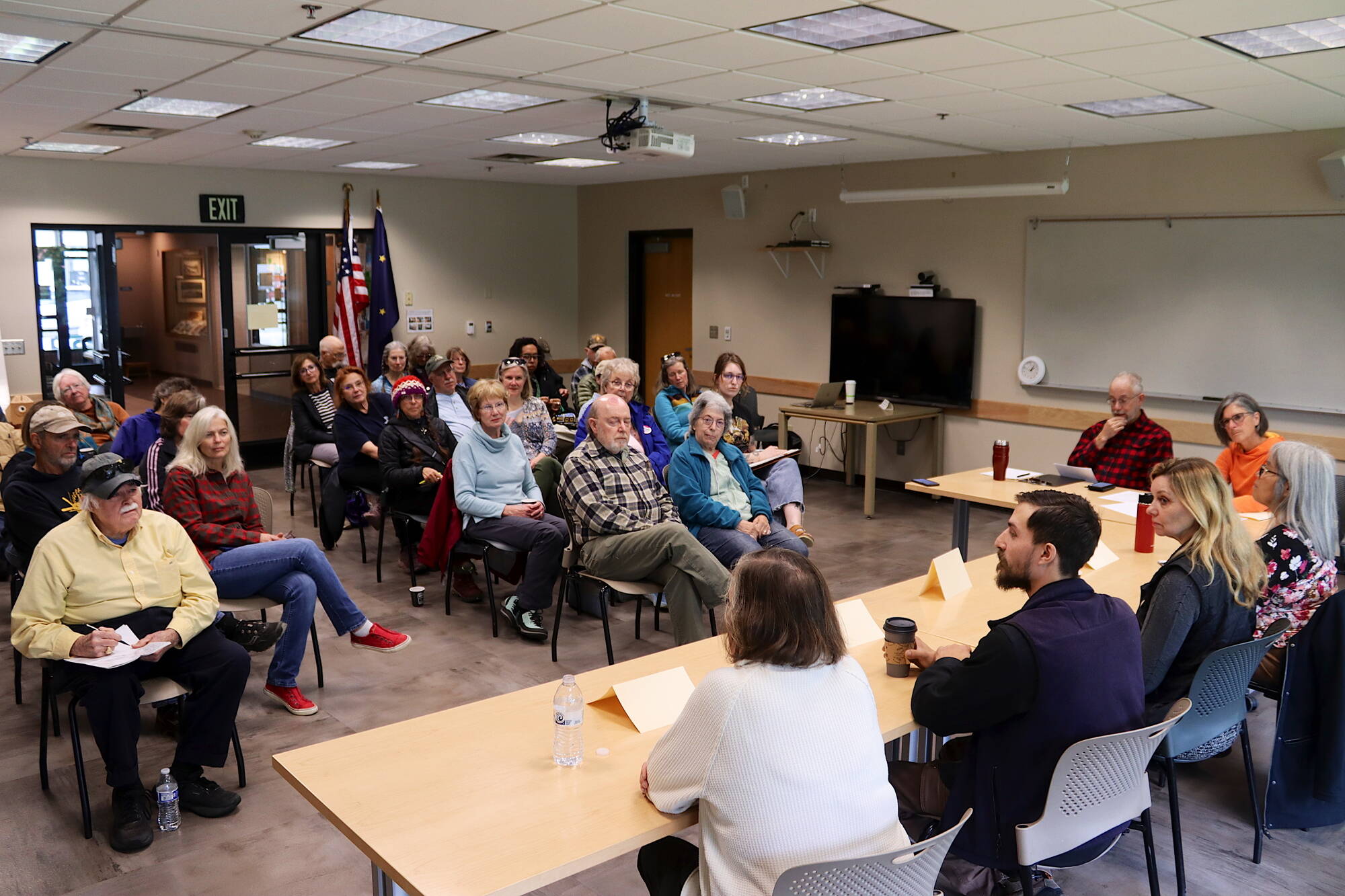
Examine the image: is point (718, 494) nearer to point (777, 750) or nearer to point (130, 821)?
point (130, 821)

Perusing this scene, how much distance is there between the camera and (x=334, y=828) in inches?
125

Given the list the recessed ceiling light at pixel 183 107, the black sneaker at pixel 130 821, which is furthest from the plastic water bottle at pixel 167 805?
the recessed ceiling light at pixel 183 107

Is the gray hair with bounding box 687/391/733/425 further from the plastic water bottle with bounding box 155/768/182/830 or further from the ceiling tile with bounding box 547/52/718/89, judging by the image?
the plastic water bottle with bounding box 155/768/182/830

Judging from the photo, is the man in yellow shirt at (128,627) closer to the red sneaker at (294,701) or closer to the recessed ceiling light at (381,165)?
the red sneaker at (294,701)

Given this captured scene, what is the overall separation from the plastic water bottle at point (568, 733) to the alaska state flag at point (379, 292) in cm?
774

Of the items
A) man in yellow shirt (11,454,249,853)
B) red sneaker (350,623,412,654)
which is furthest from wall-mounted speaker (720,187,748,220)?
man in yellow shirt (11,454,249,853)

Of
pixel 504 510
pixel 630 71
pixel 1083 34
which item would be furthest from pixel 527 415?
pixel 1083 34

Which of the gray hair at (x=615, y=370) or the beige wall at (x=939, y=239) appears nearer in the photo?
the gray hair at (x=615, y=370)

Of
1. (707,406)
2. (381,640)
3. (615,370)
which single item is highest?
(615,370)

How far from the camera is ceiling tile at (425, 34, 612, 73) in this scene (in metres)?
3.88

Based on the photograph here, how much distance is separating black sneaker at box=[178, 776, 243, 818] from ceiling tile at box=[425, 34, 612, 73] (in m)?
2.76

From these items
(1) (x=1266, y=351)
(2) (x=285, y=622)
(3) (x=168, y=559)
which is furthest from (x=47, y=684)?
(1) (x=1266, y=351)

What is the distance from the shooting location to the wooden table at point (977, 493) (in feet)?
15.7

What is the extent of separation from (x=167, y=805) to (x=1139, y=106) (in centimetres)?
541
